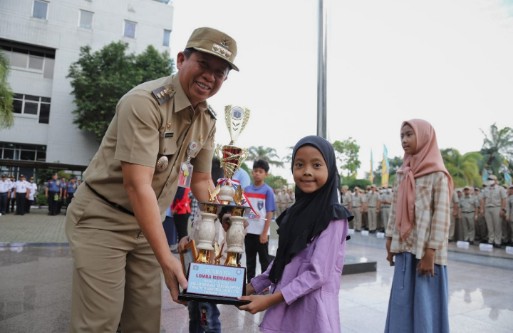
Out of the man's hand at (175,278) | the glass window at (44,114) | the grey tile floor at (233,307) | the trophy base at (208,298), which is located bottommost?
the grey tile floor at (233,307)

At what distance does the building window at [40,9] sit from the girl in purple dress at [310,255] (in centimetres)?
2490

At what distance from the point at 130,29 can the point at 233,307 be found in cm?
2349

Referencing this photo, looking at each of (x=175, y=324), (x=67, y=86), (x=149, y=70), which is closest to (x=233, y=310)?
(x=175, y=324)

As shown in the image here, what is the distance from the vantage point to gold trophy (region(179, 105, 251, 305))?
1.42 metres

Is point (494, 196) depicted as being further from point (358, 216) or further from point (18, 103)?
point (18, 103)

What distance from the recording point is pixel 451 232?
38.1 feet

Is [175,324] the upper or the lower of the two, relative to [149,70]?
lower

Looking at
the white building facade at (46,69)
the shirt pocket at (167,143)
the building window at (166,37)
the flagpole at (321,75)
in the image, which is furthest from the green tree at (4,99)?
the building window at (166,37)

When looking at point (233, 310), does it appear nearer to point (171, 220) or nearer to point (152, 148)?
point (171, 220)

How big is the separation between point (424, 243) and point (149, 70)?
805 inches

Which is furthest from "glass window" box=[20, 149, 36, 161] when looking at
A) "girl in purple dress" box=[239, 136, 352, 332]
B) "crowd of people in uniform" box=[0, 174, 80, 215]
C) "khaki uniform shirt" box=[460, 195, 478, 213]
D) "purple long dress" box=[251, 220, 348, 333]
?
"purple long dress" box=[251, 220, 348, 333]

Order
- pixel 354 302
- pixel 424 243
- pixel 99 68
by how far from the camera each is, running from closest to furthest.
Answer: pixel 424 243
pixel 354 302
pixel 99 68

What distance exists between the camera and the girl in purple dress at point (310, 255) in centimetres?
156

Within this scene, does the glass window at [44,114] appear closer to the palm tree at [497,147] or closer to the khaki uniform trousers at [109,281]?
the khaki uniform trousers at [109,281]
